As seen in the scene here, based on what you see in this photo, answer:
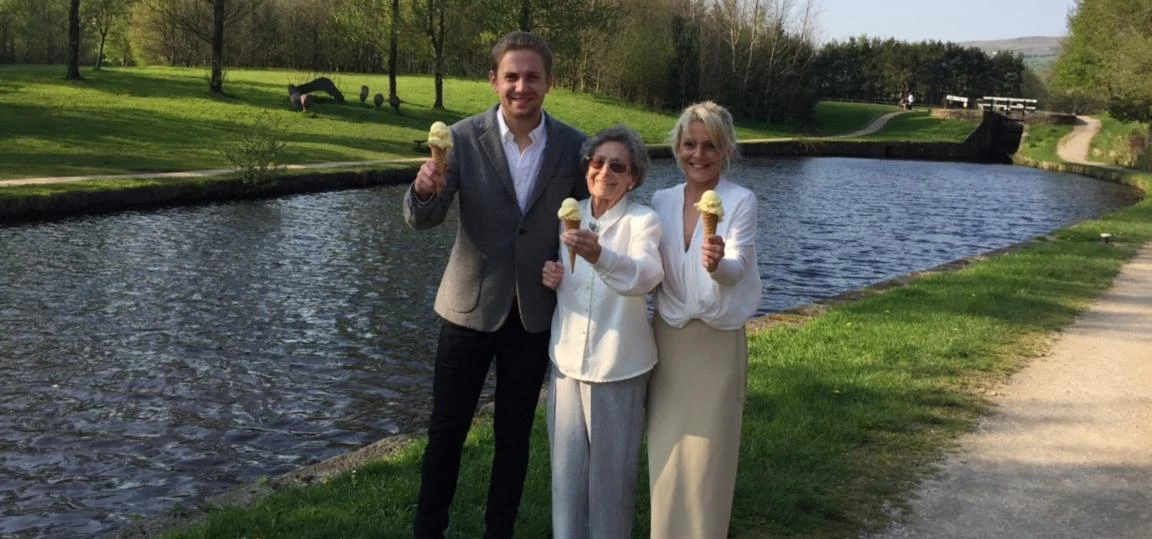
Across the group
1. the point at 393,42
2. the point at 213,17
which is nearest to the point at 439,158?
the point at 393,42

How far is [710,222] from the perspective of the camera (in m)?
3.46

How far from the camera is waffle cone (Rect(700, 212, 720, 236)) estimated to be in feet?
11.3

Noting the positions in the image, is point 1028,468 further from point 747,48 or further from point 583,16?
point 747,48

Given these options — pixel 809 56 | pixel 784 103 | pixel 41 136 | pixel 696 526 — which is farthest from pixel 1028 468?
pixel 809 56

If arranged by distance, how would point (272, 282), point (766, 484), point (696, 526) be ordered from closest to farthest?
point (696, 526) < point (766, 484) < point (272, 282)

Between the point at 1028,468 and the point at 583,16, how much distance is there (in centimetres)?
4529

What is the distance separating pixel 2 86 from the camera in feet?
113

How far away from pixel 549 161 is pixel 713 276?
865mm

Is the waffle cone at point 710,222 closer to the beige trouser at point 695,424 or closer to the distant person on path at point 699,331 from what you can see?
the distant person on path at point 699,331

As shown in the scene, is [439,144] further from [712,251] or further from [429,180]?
[712,251]

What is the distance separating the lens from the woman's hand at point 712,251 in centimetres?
342

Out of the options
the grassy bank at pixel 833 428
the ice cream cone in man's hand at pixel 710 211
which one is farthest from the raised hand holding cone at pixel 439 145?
the grassy bank at pixel 833 428

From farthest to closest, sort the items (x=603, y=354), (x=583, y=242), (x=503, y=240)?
(x=503, y=240) → (x=603, y=354) → (x=583, y=242)

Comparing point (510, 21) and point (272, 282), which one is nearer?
point (272, 282)
